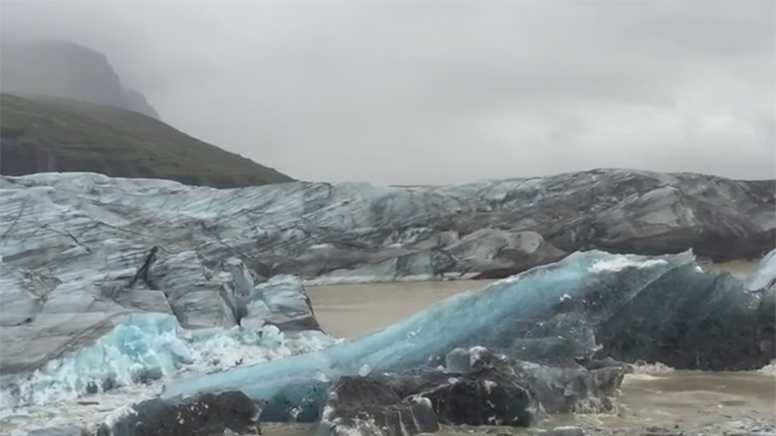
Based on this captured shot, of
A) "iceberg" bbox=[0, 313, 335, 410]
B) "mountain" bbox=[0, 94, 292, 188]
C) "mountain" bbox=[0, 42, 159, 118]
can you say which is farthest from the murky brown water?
"mountain" bbox=[0, 42, 159, 118]

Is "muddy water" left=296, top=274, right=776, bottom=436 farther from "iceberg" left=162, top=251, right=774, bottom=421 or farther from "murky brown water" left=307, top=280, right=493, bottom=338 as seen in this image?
"murky brown water" left=307, top=280, right=493, bottom=338

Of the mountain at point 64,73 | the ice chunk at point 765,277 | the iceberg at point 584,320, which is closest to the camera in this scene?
the iceberg at point 584,320

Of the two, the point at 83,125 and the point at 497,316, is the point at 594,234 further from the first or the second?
the point at 83,125

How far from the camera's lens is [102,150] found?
79375mm

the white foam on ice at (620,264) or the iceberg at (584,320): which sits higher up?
the white foam on ice at (620,264)

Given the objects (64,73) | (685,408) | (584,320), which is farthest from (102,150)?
(685,408)

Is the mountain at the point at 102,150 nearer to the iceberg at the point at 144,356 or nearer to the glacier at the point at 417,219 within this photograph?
the glacier at the point at 417,219

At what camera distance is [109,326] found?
30.8ft

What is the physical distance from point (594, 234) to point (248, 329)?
19.1 meters

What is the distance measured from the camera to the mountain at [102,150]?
7306cm

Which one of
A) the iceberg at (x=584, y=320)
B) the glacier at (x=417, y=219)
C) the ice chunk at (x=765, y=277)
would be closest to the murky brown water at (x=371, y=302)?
the glacier at (x=417, y=219)

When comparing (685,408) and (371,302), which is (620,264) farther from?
(371,302)

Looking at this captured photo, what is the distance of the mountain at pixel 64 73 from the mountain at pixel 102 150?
761 inches

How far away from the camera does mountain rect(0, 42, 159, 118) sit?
4626 inches
